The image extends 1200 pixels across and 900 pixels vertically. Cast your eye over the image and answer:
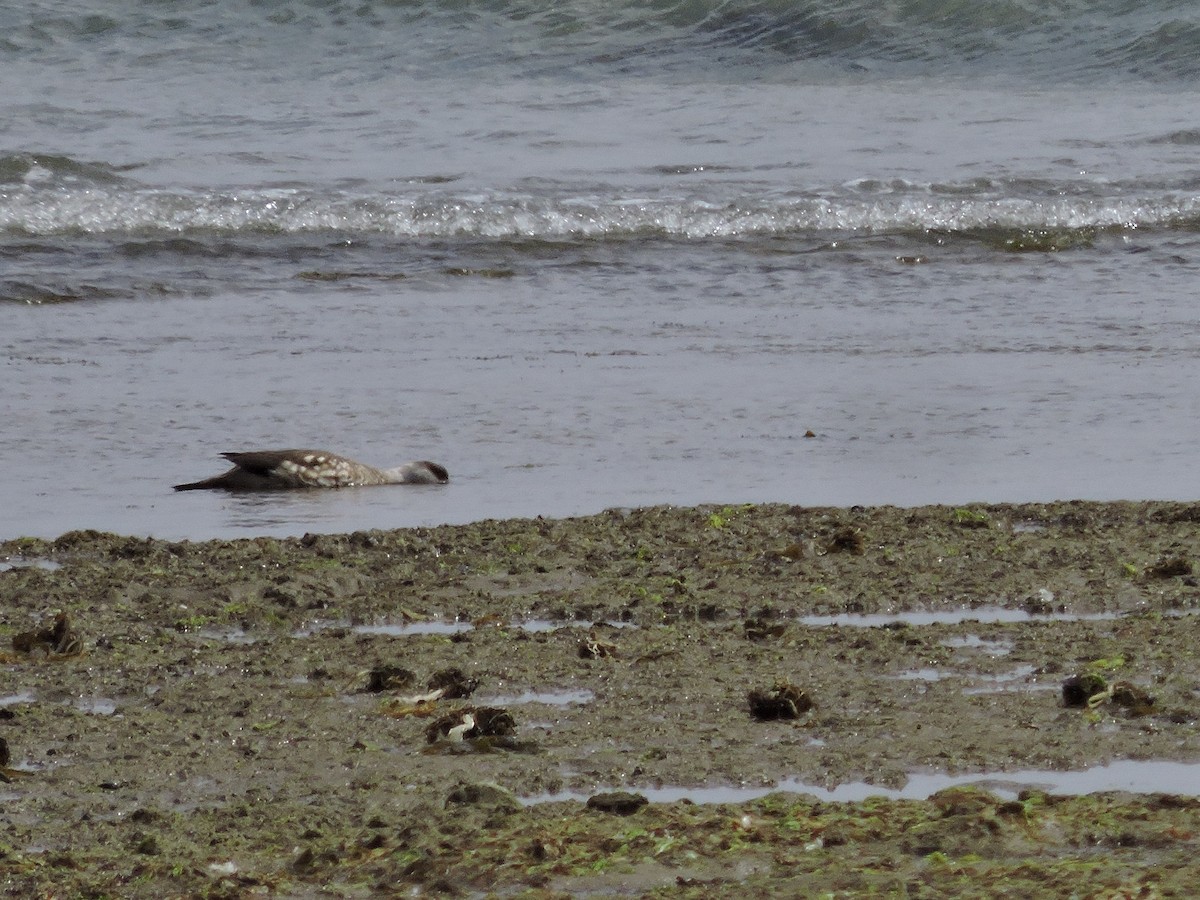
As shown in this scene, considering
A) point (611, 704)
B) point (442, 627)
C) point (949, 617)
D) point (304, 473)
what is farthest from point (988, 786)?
point (304, 473)

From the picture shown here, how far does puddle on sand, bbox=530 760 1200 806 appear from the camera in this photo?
132 inches

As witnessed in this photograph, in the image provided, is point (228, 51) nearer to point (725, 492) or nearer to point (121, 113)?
point (121, 113)

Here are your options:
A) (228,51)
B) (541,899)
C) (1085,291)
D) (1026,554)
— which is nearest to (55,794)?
(541,899)

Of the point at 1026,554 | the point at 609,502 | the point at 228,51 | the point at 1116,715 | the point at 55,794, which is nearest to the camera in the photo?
the point at 55,794

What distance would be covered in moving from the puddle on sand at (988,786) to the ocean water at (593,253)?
2608 mm

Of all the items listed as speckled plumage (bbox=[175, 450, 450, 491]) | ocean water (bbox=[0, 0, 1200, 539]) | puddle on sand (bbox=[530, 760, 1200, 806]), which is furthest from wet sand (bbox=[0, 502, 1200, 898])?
speckled plumage (bbox=[175, 450, 450, 491])

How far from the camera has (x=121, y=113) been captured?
17.6 m

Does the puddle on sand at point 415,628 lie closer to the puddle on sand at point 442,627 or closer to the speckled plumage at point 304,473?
the puddle on sand at point 442,627

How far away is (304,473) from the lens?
658 centimetres

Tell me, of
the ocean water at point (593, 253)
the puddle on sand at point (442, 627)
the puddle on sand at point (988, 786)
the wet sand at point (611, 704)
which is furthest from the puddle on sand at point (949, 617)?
the ocean water at point (593, 253)

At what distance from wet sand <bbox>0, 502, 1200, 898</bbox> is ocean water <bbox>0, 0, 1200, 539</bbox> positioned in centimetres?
77

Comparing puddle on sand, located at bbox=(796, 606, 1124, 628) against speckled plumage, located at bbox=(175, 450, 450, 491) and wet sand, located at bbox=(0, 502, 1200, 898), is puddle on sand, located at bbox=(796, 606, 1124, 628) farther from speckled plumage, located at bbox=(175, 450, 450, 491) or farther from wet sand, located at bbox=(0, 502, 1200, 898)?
speckled plumage, located at bbox=(175, 450, 450, 491)

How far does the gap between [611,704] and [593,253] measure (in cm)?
824

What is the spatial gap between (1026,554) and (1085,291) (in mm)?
5959
